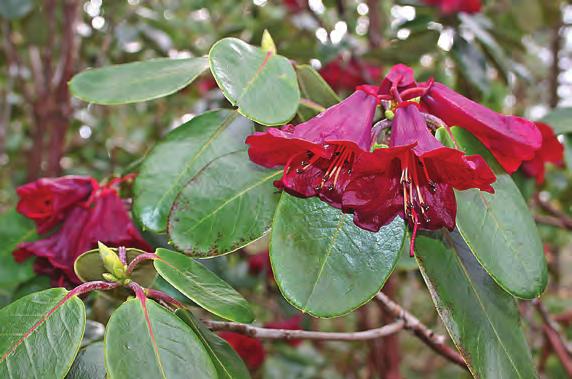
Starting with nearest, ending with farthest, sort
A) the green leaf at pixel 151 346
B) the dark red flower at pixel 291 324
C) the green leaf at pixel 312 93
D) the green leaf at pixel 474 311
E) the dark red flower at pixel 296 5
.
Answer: the green leaf at pixel 151 346 < the green leaf at pixel 474 311 < the green leaf at pixel 312 93 < the dark red flower at pixel 291 324 < the dark red flower at pixel 296 5

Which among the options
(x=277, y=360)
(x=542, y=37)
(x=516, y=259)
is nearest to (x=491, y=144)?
(x=516, y=259)

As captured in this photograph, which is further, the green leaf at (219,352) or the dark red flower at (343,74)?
the dark red flower at (343,74)

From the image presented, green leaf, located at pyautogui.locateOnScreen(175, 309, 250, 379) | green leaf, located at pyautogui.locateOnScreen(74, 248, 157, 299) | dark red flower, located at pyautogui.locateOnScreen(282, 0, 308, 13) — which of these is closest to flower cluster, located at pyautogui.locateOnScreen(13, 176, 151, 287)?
green leaf, located at pyautogui.locateOnScreen(74, 248, 157, 299)

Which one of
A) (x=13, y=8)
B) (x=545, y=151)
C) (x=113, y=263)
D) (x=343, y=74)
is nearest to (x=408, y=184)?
(x=113, y=263)

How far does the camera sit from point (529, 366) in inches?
25.5

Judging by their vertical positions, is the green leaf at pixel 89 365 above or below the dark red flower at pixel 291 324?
above

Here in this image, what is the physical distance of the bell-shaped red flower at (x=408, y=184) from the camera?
553mm

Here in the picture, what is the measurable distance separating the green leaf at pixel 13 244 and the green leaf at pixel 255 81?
0.46 meters

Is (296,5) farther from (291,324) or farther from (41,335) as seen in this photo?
(41,335)

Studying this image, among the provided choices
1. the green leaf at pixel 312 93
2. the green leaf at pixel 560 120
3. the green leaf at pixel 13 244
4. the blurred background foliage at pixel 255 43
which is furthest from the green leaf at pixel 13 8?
the green leaf at pixel 560 120

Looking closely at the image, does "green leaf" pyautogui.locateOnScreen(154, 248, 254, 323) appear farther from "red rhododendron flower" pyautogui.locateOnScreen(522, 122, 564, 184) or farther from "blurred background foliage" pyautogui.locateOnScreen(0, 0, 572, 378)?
"red rhododendron flower" pyautogui.locateOnScreen(522, 122, 564, 184)

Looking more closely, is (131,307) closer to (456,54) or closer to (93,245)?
(93,245)

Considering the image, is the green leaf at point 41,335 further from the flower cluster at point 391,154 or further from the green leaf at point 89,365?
the flower cluster at point 391,154

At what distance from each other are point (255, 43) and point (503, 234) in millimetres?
914
